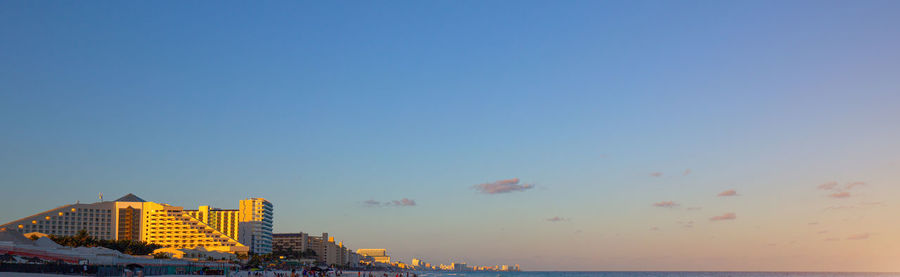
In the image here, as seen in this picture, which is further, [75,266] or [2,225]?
[2,225]

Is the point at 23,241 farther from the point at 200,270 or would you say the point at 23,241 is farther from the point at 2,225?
the point at 2,225

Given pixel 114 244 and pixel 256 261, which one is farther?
pixel 256 261

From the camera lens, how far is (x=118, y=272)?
204 feet

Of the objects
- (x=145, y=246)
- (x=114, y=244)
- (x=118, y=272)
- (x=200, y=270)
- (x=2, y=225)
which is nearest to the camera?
(x=118, y=272)

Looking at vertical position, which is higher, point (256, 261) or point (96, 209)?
point (96, 209)

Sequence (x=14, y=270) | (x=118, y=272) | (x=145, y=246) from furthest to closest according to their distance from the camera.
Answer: (x=145, y=246) < (x=118, y=272) < (x=14, y=270)

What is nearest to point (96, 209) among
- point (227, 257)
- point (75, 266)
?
point (227, 257)

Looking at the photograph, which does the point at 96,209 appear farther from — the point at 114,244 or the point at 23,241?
the point at 23,241

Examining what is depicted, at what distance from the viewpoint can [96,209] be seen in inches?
7672

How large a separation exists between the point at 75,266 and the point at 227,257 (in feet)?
167

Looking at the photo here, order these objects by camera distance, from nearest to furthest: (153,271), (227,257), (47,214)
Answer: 1. (153,271)
2. (227,257)
3. (47,214)

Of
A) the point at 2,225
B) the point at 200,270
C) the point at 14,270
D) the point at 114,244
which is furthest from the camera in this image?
the point at 2,225

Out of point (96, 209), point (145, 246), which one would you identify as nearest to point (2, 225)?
point (96, 209)

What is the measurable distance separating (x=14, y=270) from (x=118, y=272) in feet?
27.7
